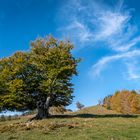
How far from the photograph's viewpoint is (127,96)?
150m

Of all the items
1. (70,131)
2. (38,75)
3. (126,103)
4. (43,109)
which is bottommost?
(70,131)

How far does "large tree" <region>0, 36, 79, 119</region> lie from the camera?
56531 millimetres

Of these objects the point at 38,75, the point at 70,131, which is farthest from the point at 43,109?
the point at 70,131

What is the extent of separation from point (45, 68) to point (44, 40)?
6.41 meters

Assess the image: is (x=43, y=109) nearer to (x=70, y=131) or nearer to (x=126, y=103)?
(x=70, y=131)

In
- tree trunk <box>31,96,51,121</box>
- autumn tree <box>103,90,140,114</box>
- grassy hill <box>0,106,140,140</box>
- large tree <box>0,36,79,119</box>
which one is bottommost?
grassy hill <box>0,106,140,140</box>

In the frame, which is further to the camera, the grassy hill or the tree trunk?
the tree trunk

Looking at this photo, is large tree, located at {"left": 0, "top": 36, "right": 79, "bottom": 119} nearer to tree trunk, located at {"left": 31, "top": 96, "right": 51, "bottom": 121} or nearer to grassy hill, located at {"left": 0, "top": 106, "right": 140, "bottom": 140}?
tree trunk, located at {"left": 31, "top": 96, "right": 51, "bottom": 121}

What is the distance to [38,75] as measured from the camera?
59656 mm

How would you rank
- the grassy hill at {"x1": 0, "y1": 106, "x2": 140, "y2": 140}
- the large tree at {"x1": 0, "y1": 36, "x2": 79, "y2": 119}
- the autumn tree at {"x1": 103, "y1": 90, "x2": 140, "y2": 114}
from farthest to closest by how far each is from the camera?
the autumn tree at {"x1": 103, "y1": 90, "x2": 140, "y2": 114}
the large tree at {"x1": 0, "y1": 36, "x2": 79, "y2": 119}
the grassy hill at {"x1": 0, "y1": 106, "x2": 140, "y2": 140}

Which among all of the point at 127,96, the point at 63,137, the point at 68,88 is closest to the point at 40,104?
the point at 68,88

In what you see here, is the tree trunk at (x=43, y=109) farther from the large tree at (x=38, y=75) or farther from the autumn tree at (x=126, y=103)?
the autumn tree at (x=126, y=103)

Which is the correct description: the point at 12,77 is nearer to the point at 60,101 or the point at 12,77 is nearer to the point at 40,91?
the point at 40,91

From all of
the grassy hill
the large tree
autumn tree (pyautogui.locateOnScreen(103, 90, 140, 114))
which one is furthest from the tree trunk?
autumn tree (pyautogui.locateOnScreen(103, 90, 140, 114))
